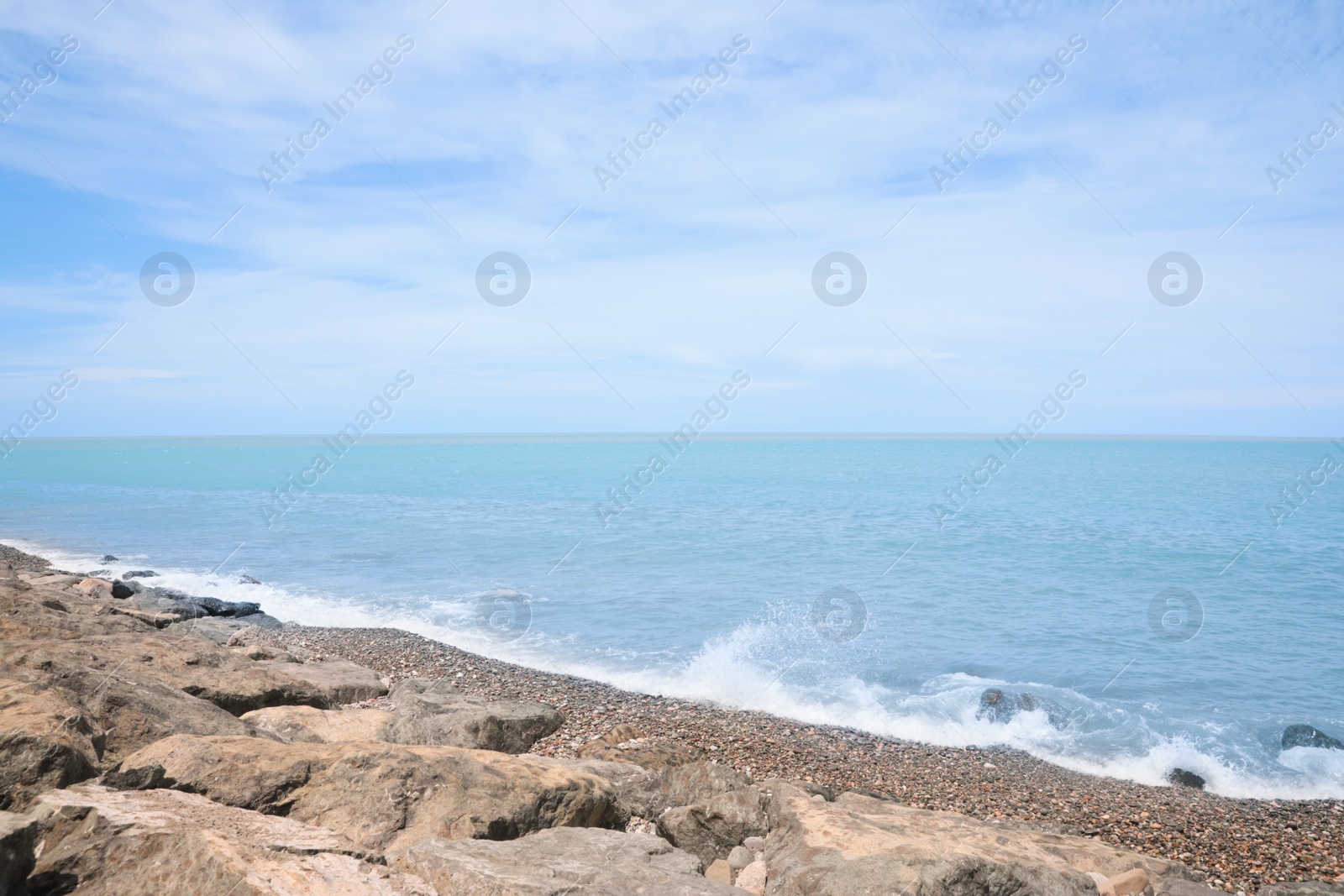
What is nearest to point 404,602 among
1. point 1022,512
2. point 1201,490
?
point 1022,512

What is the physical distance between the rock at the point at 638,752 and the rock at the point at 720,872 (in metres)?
2.07

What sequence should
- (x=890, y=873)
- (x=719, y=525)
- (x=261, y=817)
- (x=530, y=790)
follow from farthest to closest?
(x=719, y=525)
(x=530, y=790)
(x=890, y=873)
(x=261, y=817)

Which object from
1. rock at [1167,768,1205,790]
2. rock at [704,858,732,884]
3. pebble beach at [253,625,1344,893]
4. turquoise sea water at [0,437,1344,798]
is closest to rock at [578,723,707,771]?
pebble beach at [253,625,1344,893]

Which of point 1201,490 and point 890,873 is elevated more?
point 1201,490

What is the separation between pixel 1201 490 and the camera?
7612 centimetres

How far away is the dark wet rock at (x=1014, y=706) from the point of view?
16.0 m

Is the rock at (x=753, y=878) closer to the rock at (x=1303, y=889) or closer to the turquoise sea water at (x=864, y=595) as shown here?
the rock at (x=1303, y=889)

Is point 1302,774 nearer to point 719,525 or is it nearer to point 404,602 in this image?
point 404,602

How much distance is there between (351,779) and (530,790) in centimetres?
153

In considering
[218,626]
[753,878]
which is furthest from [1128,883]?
[218,626]

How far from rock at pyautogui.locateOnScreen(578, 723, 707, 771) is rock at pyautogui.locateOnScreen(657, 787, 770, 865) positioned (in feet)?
4.58

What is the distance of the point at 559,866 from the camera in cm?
548

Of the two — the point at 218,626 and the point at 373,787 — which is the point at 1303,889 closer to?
the point at 373,787

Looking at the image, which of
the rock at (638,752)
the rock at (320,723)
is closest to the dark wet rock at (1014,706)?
the rock at (638,752)
